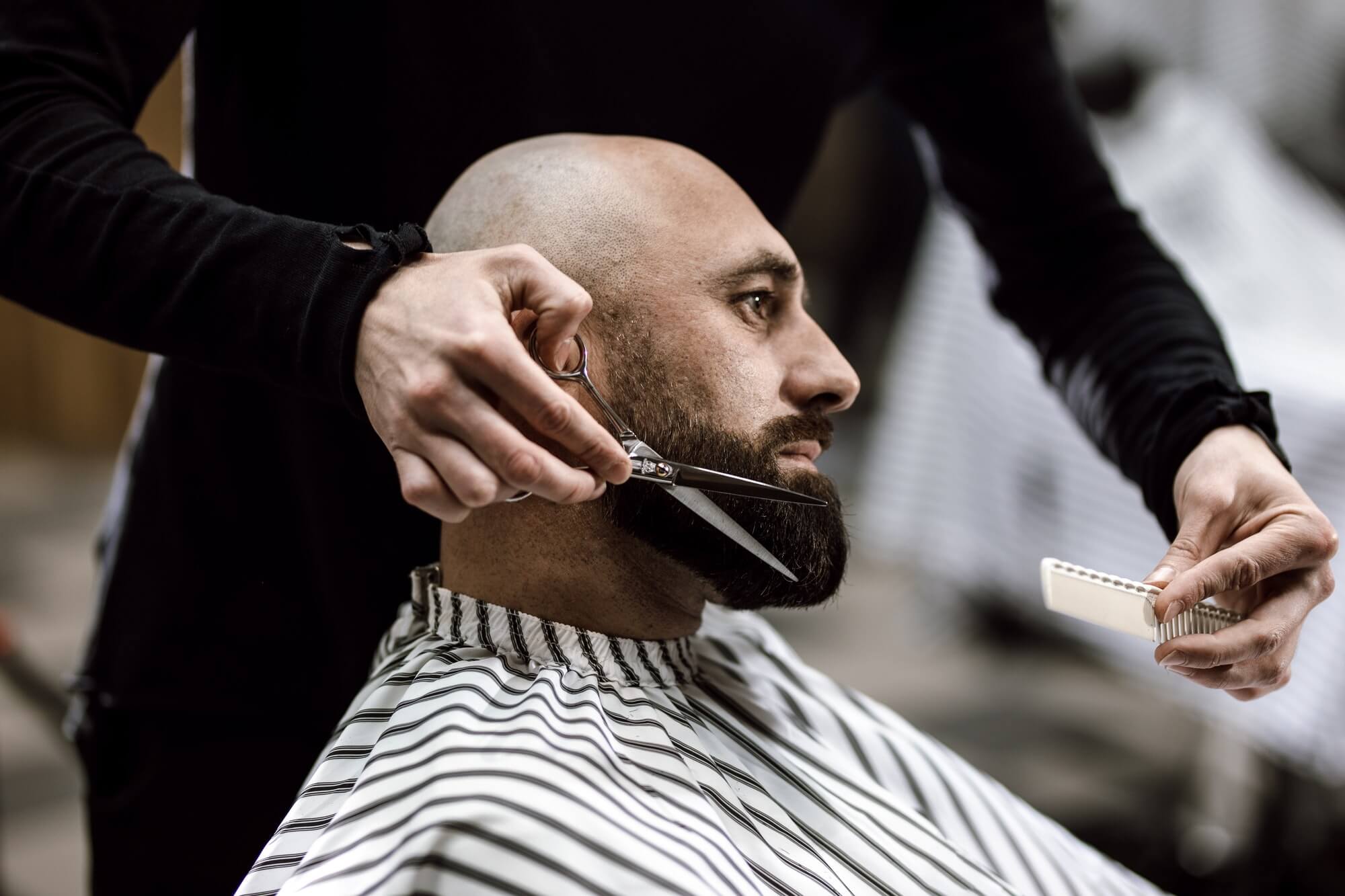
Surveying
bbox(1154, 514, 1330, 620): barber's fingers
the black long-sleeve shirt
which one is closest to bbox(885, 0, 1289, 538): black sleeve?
the black long-sleeve shirt

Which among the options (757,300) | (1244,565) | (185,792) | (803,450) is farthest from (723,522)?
(185,792)

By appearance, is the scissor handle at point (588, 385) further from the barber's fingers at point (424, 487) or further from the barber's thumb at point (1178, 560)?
the barber's thumb at point (1178, 560)

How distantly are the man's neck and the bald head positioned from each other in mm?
217

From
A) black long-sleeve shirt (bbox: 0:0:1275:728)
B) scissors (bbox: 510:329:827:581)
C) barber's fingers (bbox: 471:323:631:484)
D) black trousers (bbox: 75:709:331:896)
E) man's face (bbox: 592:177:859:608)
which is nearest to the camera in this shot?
barber's fingers (bbox: 471:323:631:484)

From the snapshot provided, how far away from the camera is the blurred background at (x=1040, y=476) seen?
90.1 inches

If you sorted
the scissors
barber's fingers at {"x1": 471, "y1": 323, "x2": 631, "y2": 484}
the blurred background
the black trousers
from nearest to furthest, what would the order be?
barber's fingers at {"x1": 471, "y1": 323, "x2": 631, "y2": 484} → the scissors → the black trousers → the blurred background

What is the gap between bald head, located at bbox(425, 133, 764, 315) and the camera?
1.07 meters

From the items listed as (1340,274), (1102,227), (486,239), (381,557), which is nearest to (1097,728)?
(1340,274)

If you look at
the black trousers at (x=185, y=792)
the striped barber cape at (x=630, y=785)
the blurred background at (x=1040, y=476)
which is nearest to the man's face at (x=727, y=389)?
the striped barber cape at (x=630, y=785)

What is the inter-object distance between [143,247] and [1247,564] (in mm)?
993

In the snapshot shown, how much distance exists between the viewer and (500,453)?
741mm

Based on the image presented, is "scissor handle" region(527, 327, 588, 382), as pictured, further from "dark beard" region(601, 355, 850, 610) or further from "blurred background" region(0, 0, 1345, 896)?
"blurred background" region(0, 0, 1345, 896)

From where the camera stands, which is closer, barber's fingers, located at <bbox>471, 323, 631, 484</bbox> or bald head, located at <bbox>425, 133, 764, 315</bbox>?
barber's fingers, located at <bbox>471, 323, 631, 484</bbox>

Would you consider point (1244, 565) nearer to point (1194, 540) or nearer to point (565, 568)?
point (1194, 540)
